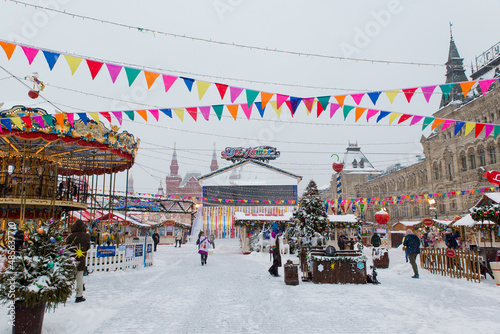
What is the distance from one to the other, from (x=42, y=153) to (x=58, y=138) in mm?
4400

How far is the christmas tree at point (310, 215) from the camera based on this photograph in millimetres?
18875

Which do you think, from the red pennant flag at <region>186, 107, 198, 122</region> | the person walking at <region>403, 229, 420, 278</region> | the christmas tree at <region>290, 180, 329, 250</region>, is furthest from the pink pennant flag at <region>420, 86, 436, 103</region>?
the christmas tree at <region>290, 180, 329, 250</region>

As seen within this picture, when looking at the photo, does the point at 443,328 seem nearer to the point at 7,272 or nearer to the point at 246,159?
the point at 7,272

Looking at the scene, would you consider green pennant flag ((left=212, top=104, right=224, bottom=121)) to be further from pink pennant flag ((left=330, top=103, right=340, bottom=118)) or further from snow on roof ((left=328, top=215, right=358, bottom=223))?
snow on roof ((left=328, top=215, right=358, bottom=223))

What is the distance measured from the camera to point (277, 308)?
22.9 ft

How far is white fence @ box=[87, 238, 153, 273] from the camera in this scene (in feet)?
43.2

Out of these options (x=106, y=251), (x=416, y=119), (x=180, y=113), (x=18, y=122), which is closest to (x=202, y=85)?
(x=180, y=113)

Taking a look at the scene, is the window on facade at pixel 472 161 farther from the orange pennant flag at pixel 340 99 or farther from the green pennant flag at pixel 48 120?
the green pennant flag at pixel 48 120

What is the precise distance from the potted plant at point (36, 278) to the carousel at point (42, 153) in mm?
6456

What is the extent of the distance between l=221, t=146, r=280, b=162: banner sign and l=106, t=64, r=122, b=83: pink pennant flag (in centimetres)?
3987

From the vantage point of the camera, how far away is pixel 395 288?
9.22 m

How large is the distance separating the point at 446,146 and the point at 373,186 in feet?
84.7

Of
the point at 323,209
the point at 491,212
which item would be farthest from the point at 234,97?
the point at 323,209

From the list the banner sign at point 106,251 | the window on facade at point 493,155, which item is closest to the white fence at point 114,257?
the banner sign at point 106,251
